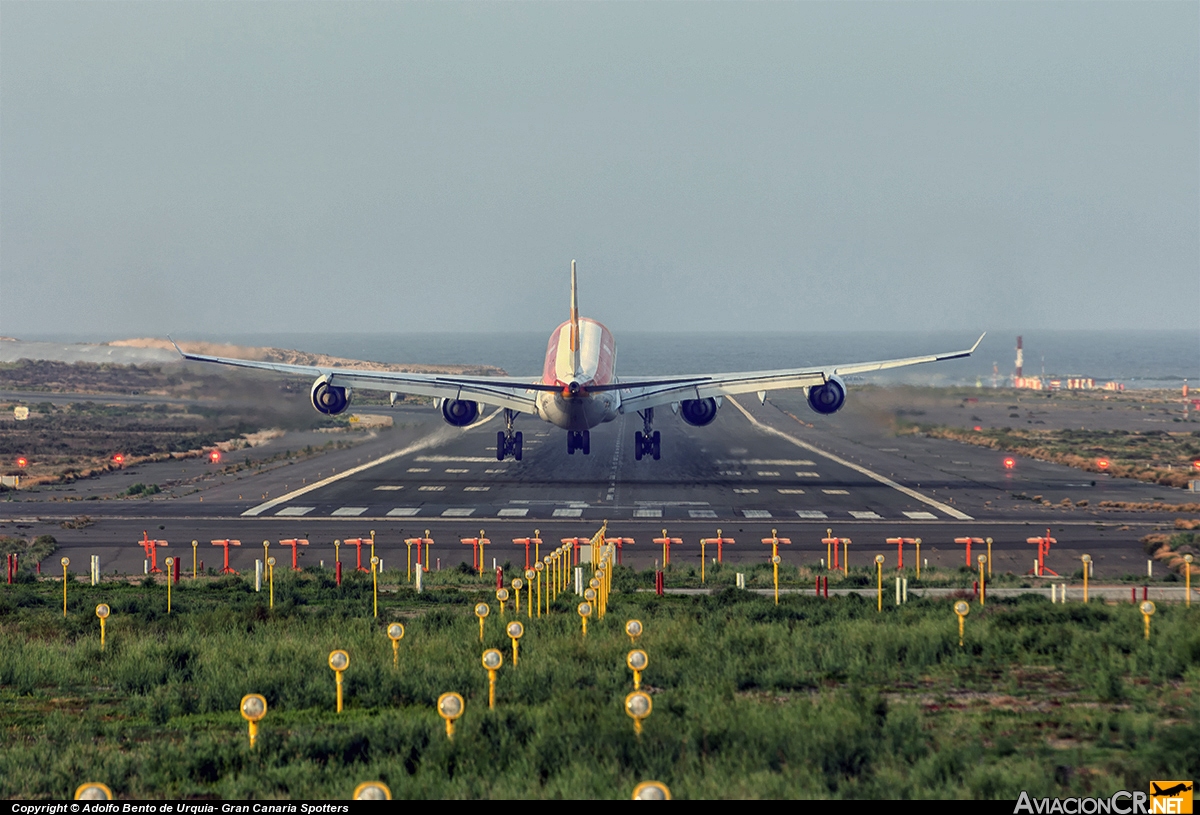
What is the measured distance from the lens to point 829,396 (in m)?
62.0

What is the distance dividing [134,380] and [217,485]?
106817mm

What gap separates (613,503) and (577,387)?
6293 millimetres

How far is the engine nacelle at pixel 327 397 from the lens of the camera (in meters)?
61.8

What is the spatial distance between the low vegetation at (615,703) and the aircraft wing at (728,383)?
34839mm

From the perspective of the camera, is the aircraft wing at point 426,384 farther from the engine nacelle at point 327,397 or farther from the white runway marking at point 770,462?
the white runway marking at point 770,462

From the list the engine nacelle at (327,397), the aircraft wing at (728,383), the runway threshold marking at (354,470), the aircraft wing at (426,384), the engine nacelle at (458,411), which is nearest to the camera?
the runway threshold marking at (354,470)

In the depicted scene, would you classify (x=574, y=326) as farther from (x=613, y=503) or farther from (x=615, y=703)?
(x=615, y=703)

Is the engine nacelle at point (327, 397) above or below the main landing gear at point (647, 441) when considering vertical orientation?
above

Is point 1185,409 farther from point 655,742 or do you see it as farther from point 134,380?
point 655,742

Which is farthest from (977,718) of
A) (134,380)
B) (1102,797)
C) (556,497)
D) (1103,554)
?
(134,380)

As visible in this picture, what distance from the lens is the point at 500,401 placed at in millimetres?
64312

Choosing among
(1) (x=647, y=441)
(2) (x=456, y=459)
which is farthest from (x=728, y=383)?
(2) (x=456, y=459)

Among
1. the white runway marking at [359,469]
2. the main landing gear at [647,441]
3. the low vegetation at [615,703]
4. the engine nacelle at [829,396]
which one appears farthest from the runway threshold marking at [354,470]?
the engine nacelle at [829,396]

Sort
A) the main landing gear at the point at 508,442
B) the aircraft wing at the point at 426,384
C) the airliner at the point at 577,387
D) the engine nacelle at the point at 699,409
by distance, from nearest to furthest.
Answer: the airliner at the point at 577,387 → the aircraft wing at the point at 426,384 → the engine nacelle at the point at 699,409 → the main landing gear at the point at 508,442
